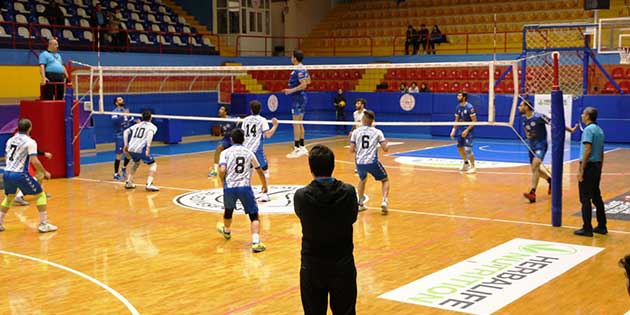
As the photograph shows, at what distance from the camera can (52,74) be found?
17.8 m

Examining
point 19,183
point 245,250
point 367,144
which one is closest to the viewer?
point 245,250

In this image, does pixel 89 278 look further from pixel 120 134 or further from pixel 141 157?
pixel 120 134

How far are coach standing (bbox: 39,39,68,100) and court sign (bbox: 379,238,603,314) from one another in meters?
11.9

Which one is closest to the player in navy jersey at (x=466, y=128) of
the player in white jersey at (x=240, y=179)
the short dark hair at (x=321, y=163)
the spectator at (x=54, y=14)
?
the player in white jersey at (x=240, y=179)

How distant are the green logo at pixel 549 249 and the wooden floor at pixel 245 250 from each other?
37cm

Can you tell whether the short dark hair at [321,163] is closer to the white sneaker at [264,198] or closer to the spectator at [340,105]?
the white sneaker at [264,198]

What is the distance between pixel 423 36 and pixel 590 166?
22935mm

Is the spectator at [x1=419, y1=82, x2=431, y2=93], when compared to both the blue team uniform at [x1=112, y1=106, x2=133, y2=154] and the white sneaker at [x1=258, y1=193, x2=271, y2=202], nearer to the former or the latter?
the blue team uniform at [x1=112, y1=106, x2=133, y2=154]

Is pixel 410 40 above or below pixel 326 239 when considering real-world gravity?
above

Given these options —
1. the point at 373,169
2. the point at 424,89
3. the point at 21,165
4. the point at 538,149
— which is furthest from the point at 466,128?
the point at 424,89

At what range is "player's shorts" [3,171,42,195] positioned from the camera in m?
11.4

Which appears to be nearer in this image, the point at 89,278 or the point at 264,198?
the point at 89,278

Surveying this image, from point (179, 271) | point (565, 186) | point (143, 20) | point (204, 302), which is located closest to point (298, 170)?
point (565, 186)

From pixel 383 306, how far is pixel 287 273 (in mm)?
1781
